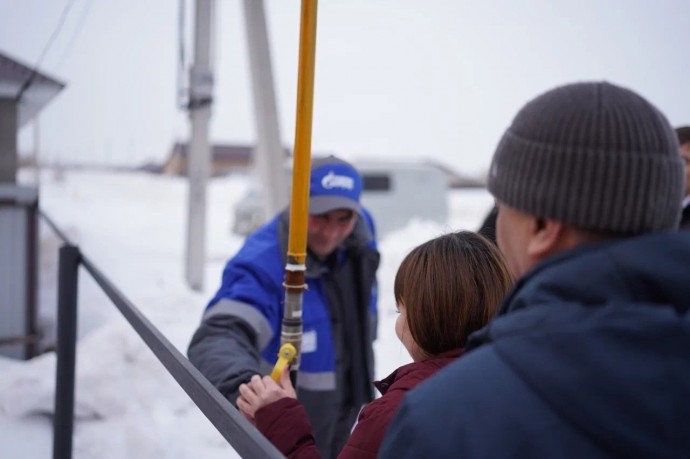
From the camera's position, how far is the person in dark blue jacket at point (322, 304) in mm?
2312

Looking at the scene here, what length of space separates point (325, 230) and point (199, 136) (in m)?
5.61

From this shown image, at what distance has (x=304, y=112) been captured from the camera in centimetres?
162

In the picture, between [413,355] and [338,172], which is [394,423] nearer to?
[413,355]

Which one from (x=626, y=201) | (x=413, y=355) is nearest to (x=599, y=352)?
(x=626, y=201)

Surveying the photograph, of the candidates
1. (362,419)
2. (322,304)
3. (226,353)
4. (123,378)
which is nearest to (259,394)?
(362,419)

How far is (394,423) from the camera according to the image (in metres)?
0.87

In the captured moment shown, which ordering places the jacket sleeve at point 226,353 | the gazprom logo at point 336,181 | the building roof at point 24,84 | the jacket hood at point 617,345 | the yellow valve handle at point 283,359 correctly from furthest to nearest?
the building roof at point 24,84, the gazprom logo at point 336,181, the jacket sleeve at point 226,353, the yellow valve handle at point 283,359, the jacket hood at point 617,345

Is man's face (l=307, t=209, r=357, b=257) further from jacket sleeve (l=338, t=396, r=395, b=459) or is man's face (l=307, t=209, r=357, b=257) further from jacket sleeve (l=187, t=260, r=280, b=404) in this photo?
jacket sleeve (l=338, t=396, r=395, b=459)

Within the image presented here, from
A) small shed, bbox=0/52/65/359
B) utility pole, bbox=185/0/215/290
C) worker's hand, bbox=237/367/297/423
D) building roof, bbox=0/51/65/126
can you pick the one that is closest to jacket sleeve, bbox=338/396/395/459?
worker's hand, bbox=237/367/297/423

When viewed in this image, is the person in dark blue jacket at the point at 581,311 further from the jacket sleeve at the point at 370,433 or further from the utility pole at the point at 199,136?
the utility pole at the point at 199,136

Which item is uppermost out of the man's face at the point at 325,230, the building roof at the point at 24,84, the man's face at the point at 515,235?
the building roof at the point at 24,84

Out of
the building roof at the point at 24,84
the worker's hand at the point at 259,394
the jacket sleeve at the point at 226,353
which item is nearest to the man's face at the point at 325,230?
the jacket sleeve at the point at 226,353

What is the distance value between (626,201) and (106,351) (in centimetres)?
458

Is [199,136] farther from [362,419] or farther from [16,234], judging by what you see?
[362,419]
